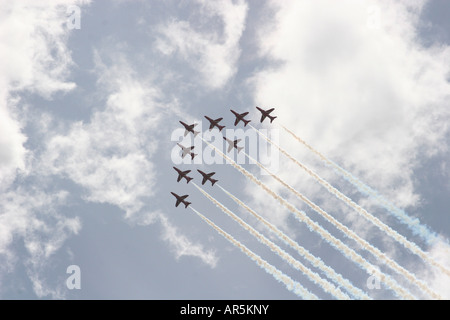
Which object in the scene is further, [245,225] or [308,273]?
[245,225]

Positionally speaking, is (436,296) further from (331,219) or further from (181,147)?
(181,147)

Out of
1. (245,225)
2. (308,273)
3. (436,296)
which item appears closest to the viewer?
(436,296)

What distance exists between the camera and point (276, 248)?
106 m
